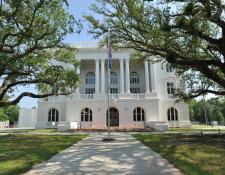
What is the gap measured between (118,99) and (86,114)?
235 inches

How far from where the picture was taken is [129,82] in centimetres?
4944

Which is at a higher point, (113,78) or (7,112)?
(113,78)

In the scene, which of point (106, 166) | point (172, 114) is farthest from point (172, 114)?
point (106, 166)

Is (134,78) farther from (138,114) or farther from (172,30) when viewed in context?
(172,30)

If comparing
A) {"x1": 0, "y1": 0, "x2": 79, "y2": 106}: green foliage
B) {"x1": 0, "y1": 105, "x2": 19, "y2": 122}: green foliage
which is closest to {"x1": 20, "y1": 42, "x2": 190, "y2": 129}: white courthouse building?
{"x1": 0, "y1": 105, "x2": 19, "y2": 122}: green foliage

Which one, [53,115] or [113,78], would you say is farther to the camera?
[113,78]

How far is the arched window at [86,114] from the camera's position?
47.6m

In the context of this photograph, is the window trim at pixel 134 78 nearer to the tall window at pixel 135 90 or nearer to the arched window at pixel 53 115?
the tall window at pixel 135 90

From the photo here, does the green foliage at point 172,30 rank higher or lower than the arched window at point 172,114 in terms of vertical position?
higher

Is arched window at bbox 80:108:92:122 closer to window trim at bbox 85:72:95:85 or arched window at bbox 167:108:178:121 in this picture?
window trim at bbox 85:72:95:85

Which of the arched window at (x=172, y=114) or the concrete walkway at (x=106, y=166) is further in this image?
the arched window at (x=172, y=114)

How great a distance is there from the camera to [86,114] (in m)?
47.8

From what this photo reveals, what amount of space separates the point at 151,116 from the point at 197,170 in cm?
3808

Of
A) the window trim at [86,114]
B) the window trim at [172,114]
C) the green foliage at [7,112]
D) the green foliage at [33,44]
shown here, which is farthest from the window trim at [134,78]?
the green foliage at [33,44]
